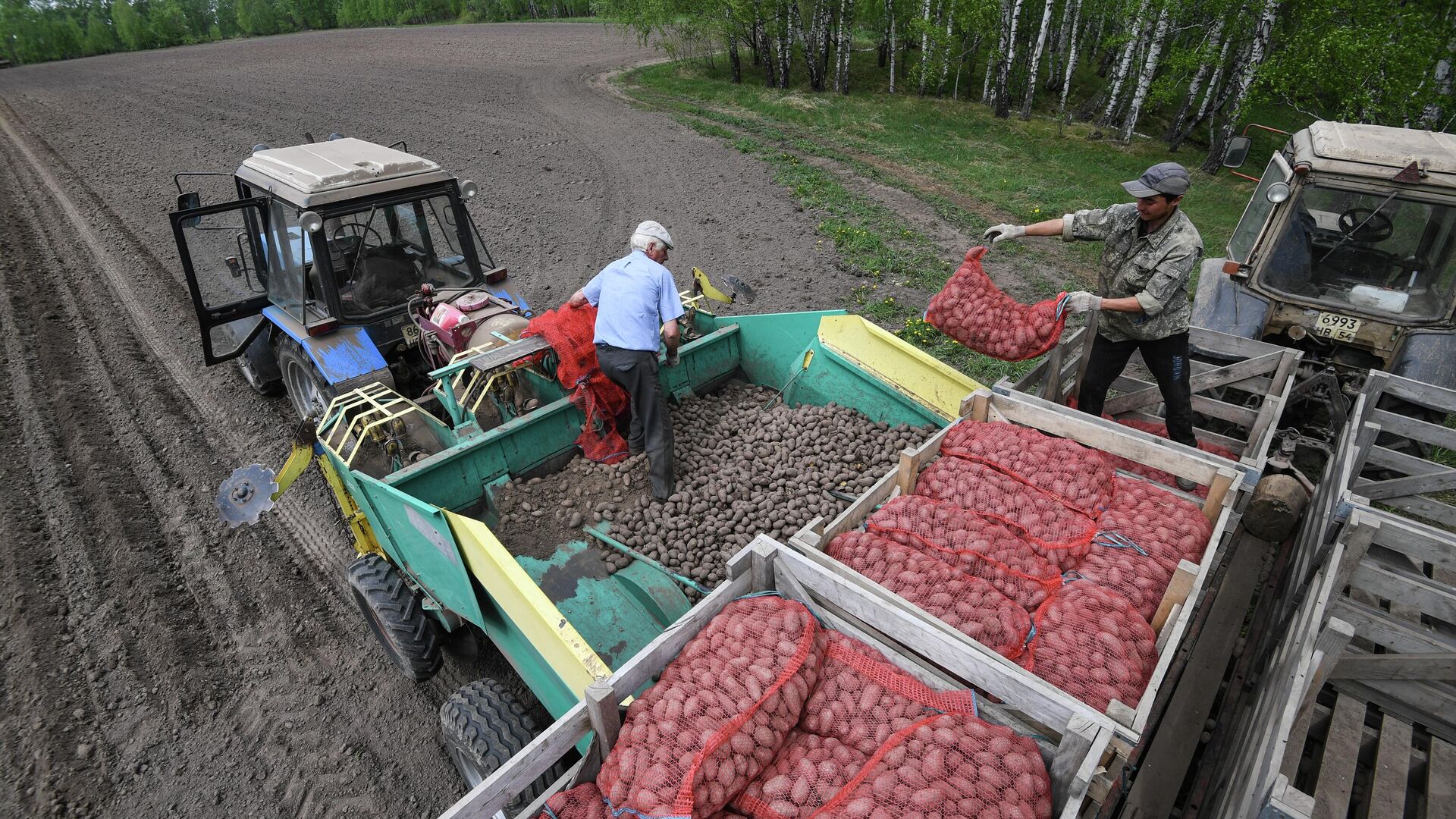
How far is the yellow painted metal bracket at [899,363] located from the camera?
4492 millimetres

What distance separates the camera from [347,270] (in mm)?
5395

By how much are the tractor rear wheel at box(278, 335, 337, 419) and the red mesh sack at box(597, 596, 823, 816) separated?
3918 mm

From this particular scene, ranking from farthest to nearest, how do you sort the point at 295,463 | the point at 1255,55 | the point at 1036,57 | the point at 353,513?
1. the point at 1036,57
2. the point at 1255,55
3. the point at 353,513
4. the point at 295,463

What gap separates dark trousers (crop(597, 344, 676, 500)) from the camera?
4.39 meters

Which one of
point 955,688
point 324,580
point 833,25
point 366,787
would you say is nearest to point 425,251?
point 324,580

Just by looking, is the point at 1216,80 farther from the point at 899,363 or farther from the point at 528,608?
the point at 528,608

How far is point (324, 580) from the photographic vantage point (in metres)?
4.89

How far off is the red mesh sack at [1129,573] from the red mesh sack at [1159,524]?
51 mm

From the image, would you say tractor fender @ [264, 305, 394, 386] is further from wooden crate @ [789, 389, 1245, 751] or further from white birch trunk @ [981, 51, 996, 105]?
white birch trunk @ [981, 51, 996, 105]

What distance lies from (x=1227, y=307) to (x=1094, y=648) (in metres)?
4.44

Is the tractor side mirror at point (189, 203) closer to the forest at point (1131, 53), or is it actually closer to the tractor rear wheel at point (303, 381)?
the tractor rear wheel at point (303, 381)

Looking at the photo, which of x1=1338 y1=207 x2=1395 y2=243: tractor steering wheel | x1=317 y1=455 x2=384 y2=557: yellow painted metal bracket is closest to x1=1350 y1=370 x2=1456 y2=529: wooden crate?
x1=1338 y1=207 x2=1395 y2=243: tractor steering wheel

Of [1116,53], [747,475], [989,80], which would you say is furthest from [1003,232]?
[1116,53]

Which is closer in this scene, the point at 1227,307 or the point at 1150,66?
the point at 1227,307
